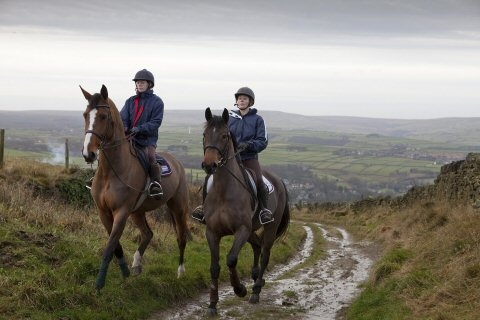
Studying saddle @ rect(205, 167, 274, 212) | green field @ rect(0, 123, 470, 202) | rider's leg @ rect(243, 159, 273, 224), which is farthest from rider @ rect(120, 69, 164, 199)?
green field @ rect(0, 123, 470, 202)

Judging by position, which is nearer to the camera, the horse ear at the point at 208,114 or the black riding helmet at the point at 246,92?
the horse ear at the point at 208,114

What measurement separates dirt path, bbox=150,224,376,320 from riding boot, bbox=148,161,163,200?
2096 millimetres

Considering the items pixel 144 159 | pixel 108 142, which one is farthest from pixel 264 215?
pixel 108 142

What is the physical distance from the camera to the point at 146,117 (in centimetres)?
1055

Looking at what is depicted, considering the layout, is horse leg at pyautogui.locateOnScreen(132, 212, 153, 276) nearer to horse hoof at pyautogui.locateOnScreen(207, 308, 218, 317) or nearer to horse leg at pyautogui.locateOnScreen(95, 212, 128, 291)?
horse leg at pyautogui.locateOnScreen(95, 212, 128, 291)

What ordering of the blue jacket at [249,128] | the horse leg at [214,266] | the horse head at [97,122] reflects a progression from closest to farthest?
the horse head at [97,122], the horse leg at [214,266], the blue jacket at [249,128]

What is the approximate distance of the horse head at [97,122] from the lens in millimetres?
8461

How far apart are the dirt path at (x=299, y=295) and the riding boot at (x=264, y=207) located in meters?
1.64

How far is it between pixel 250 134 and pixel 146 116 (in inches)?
80.6

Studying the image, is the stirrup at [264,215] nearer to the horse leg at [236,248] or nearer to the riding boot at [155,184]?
the horse leg at [236,248]

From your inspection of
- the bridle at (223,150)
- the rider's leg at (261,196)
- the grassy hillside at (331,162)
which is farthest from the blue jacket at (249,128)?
the grassy hillside at (331,162)

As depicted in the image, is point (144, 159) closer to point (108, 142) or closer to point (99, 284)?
point (108, 142)

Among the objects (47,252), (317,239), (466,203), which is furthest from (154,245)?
(317,239)

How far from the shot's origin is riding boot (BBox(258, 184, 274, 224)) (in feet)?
33.2
